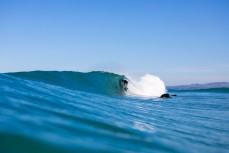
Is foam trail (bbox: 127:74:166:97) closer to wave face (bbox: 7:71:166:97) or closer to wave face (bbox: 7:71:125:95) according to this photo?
wave face (bbox: 7:71:166:97)

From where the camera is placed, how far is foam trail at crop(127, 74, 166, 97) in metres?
25.7

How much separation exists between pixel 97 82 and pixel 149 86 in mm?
10577

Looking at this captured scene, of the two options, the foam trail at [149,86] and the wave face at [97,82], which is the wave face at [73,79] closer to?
the wave face at [97,82]

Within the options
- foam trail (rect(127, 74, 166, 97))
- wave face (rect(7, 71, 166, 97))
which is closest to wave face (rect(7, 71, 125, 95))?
wave face (rect(7, 71, 166, 97))

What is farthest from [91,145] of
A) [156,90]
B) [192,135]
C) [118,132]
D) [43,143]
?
[156,90]

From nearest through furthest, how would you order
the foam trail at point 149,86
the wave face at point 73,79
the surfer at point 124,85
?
1. the wave face at point 73,79
2. the surfer at point 124,85
3. the foam trail at point 149,86

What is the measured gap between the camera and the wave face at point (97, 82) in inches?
580

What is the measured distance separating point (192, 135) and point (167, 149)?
173 cm

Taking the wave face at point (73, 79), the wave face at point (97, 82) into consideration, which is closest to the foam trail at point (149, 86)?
the wave face at point (97, 82)

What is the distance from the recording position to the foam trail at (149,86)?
2574 cm

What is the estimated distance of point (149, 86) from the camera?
29.6 metres

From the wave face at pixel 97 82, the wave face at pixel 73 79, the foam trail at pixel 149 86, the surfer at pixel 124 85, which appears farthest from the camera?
the foam trail at pixel 149 86

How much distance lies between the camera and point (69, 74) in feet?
59.4

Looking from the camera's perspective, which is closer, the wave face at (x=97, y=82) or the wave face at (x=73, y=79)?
the wave face at (x=73, y=79)
